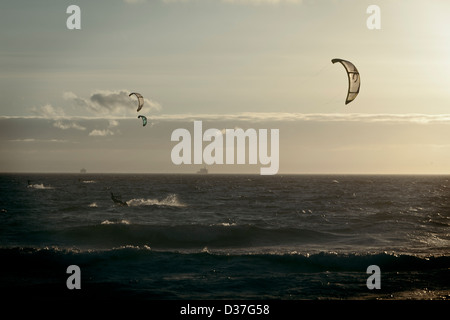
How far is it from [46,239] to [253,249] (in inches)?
401

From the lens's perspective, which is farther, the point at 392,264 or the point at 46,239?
the point at 46,239

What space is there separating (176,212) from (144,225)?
9.27 m

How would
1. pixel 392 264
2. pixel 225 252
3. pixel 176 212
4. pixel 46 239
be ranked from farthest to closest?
1. pixel 176 212
2. pixel 46 239
3. pixel 225 252
4. pixel 392 264

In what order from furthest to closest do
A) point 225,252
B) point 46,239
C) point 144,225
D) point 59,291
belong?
1. point 144,225
2. point 46,239
3. point 225,252
4. point 59,291

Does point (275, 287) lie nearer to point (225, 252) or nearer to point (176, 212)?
point (225, 252)

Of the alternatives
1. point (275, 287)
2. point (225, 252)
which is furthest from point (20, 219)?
point (275, 287)

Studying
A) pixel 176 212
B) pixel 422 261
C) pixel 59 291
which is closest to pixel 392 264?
pixel 422 261

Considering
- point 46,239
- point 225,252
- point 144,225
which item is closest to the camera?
point 225,252

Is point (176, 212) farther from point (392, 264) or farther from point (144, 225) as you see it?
point (392, 264)

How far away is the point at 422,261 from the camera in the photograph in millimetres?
19078

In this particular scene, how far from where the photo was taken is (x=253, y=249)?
23000 mm

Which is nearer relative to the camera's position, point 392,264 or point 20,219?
point 392,264
